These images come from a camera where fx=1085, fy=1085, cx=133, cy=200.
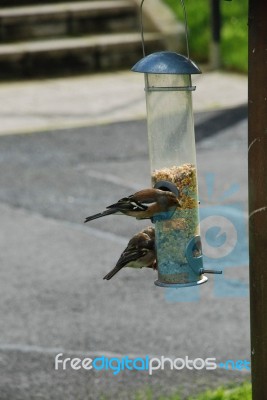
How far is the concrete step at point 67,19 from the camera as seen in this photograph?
12.8 metres

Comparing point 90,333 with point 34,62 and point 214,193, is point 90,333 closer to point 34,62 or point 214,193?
point 214,193

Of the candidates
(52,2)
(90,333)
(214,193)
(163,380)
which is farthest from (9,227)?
(52,2)

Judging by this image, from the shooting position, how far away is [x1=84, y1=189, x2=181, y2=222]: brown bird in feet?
10.4

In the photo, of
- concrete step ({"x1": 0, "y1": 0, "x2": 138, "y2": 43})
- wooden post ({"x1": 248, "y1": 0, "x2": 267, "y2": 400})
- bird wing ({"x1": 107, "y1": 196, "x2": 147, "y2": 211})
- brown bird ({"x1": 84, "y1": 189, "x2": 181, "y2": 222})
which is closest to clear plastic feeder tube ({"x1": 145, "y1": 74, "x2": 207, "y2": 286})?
brown bird ({"x1": 84, "y1": 189, "x2": 181, "y2": 222})

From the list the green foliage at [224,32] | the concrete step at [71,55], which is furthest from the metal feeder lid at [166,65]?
the concrete step at [71,55]

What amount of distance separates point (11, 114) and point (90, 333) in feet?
16.9

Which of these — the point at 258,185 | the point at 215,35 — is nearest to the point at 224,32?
the point at 215,35

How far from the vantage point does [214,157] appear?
931cm

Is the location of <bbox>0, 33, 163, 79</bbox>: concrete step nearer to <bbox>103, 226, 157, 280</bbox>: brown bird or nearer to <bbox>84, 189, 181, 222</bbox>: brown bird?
<bbox>103, 226, 157, 280</bbox>: brown bird

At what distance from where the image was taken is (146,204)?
3258 millimetres

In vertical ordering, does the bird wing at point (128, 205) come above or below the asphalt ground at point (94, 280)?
above

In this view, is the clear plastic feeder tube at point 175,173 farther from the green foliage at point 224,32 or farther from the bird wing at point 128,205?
the green foliage at point 224,32

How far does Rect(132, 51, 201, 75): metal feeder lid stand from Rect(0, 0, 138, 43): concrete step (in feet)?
31.9

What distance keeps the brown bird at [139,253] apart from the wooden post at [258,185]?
0.47 metres
